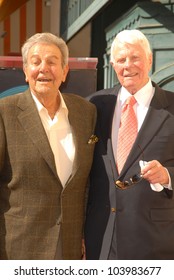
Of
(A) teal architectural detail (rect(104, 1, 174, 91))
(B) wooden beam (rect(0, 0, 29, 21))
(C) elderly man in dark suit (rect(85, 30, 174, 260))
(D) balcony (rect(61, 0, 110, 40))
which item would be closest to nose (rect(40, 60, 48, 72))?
(C) elderly man in dark suit (rect(85, 30, 174, 260))

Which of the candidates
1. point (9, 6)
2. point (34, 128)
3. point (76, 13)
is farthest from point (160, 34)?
point (9, 6)

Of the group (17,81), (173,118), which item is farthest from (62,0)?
(173,118)

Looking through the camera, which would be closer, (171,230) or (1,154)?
(1,154)

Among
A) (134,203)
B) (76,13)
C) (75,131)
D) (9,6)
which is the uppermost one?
(9,6)

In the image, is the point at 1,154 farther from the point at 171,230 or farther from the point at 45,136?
the point at 171,230

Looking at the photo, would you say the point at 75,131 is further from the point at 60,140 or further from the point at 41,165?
the point at 41,165

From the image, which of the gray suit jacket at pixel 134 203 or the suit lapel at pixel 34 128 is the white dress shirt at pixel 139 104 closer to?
the gray suit jacket at pixel 134 203

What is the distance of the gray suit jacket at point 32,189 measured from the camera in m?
1.88

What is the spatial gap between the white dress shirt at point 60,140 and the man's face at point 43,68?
8 centimetres

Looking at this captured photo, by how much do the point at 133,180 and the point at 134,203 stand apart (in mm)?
92

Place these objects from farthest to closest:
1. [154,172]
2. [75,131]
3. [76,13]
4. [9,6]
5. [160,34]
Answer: [9,6] < [76,13] < [160,34] < [75,131] < [154,172]

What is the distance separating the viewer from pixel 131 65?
2.04m

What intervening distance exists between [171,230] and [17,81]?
1072 millimetres
